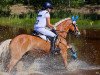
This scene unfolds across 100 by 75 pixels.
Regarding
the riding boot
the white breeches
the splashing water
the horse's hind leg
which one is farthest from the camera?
the riding boot

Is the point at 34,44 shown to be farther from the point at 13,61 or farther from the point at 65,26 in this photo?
the point at 65,26

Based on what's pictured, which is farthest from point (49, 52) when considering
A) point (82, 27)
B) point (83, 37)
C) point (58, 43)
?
point (82, 27)

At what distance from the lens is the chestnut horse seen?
1367cm

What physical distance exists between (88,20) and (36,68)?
23333mm

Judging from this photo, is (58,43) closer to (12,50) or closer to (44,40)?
(44,40)

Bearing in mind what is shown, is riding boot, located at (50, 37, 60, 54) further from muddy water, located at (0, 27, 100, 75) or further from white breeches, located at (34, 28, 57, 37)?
muddy water, located at (0, 27, 100, 75)

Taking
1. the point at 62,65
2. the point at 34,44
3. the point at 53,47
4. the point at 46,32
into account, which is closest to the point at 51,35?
the point at 46,32

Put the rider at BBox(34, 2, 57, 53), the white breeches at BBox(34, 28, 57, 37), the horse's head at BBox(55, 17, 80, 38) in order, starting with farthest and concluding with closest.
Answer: the horse's head at BBox(55, 17, 80, 38), the white breeches at BBox(34, 28, 57, 37), the rider at BBox(34, 2, 57, 53)

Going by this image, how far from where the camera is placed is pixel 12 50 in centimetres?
1363

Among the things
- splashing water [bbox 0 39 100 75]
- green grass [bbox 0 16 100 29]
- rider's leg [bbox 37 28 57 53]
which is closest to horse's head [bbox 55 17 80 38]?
rider's leg [bbox 37 28 57 53]

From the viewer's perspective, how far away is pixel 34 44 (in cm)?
1420

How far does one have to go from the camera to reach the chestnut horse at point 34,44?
1367cm

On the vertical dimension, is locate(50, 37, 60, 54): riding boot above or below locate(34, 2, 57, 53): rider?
below

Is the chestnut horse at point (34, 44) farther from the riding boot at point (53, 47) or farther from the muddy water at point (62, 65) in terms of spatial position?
the muddy water at point (62, 65)
